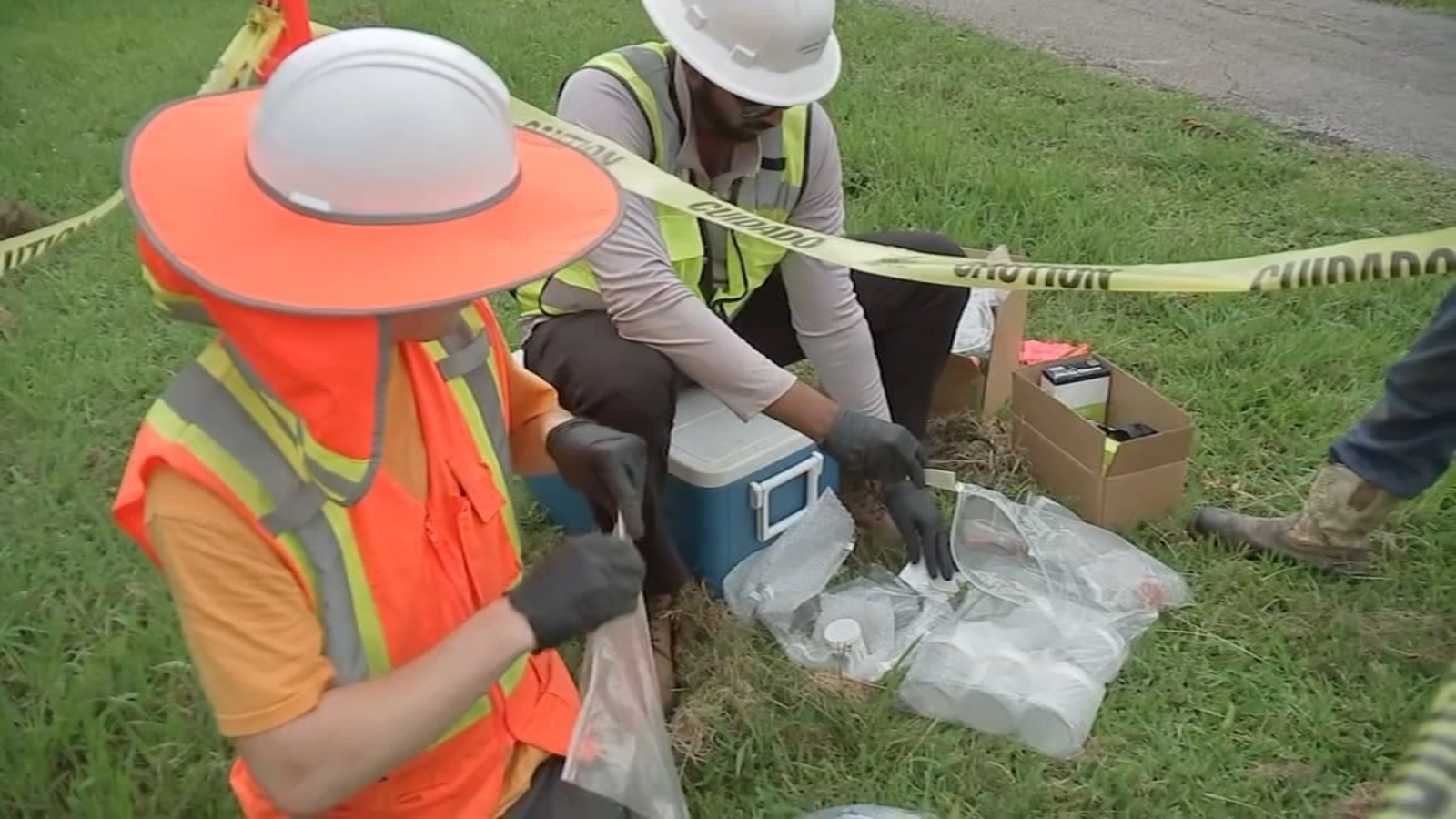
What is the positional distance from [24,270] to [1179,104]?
4207mm

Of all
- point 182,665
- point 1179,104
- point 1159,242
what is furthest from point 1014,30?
point 182,665

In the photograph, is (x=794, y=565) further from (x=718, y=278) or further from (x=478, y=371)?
(x=478, y=371)

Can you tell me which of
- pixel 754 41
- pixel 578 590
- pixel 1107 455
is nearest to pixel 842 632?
pixel 1107 455

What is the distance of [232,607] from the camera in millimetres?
1284

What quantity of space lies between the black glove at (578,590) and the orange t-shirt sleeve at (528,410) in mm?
365

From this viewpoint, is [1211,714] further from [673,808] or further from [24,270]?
[24,270]

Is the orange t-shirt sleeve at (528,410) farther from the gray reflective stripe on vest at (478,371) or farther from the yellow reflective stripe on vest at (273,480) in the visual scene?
the yellow reflective stripe on vest at (273,480)

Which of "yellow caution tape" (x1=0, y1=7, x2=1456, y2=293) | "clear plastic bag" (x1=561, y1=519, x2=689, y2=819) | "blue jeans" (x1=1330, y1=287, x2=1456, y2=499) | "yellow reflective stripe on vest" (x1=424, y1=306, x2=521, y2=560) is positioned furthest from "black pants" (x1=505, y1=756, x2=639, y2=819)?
"blue jeans" (x1=1330, y1=287, x2=1456, y2=499)

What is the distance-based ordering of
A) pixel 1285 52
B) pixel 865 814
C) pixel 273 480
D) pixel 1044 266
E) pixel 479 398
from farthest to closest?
1. pixel 1285 52
2. pixel 1044 266
3. pixel 865 814
4. pixel 479 398
5. pixel 273 480

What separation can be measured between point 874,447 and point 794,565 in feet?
1.39

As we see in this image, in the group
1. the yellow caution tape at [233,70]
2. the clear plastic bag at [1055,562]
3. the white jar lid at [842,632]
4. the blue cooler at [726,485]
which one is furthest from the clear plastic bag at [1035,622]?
the yellow caution tape at [233,70]

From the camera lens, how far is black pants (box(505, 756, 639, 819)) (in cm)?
166

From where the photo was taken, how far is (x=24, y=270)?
4.17m

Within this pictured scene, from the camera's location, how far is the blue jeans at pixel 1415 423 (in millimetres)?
2467
